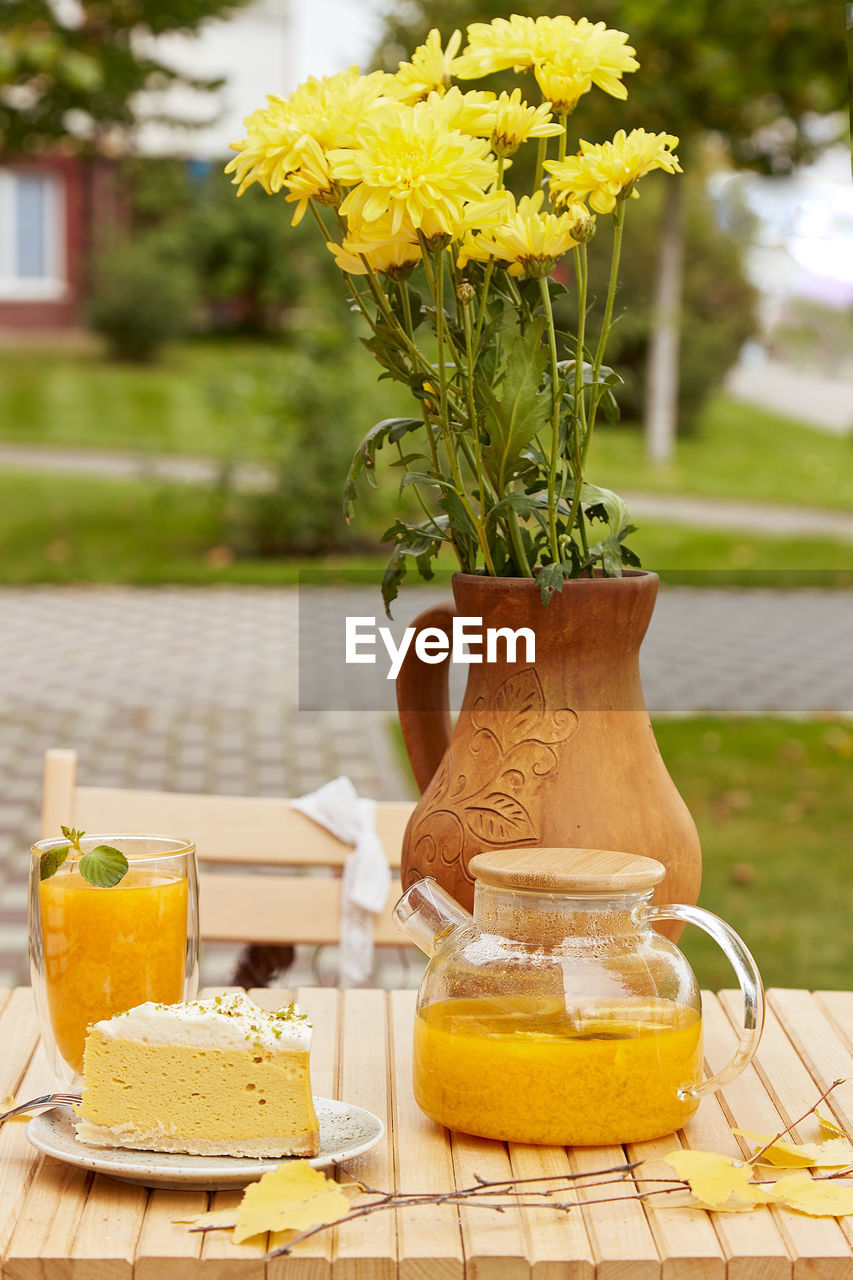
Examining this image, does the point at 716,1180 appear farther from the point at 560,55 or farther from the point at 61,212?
the point at 61,212

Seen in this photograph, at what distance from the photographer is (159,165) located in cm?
1778

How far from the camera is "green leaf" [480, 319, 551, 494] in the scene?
115cm

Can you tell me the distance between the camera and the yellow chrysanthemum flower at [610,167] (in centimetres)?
110

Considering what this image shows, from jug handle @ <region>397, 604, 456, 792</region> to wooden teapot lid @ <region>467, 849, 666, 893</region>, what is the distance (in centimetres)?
29

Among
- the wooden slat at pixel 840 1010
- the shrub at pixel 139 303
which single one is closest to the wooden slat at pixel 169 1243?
the wooden slat at pixel 840 1010

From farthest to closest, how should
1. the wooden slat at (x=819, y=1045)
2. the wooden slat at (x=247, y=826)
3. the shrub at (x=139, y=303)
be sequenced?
the shrub at (x=139, y=303) < the wooden slat at (x=247, y=826) < the wooden slat at (x=819, y=1045)

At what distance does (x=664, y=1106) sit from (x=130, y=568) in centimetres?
781

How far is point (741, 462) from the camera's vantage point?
41.3 ft

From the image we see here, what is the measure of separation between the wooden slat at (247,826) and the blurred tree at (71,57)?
559cm

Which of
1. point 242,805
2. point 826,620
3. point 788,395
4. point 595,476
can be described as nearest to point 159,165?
point 788,395

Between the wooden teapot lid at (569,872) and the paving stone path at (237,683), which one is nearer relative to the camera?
the wooden teapot lid at (569,872)

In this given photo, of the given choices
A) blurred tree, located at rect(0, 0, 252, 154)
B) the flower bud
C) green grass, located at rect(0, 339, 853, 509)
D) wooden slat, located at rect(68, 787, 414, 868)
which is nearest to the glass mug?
the flower bud

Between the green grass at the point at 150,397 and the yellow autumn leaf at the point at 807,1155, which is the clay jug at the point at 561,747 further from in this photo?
the green grass at the point at 150,397

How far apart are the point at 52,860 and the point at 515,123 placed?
65cm
